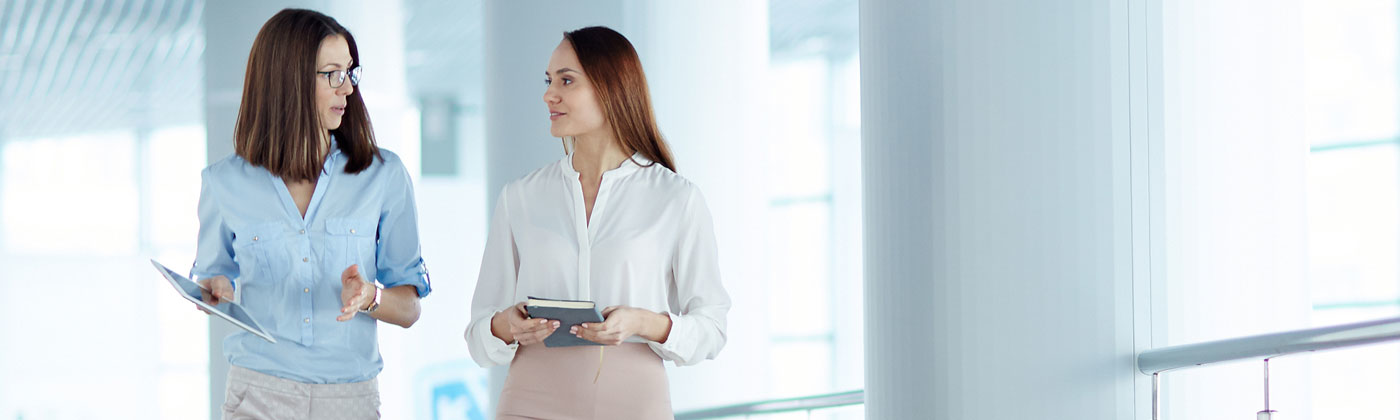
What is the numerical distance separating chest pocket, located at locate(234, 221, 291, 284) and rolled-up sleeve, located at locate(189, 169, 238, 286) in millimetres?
75

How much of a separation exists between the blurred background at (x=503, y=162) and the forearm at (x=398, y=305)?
4.92 feet

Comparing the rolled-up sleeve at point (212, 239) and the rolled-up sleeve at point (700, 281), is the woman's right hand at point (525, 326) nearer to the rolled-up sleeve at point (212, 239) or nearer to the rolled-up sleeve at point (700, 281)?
the rolled-up sleeve at point (700, 281)

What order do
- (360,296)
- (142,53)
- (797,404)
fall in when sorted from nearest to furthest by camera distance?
(360,296) → (797,404) → (142,53)

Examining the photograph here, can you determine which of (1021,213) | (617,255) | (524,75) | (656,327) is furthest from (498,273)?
(524,75)

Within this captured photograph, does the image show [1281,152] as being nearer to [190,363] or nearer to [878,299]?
[878,299]

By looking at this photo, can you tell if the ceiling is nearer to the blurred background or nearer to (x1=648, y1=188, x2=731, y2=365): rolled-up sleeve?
the blurred background

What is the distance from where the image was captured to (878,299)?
2.83 metres

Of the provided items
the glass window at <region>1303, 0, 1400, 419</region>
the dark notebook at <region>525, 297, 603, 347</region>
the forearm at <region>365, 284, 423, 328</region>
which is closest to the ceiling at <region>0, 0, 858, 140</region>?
the glass window at <region>1303, 0, 1400, 419</region>

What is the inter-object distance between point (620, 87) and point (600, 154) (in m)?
0.14

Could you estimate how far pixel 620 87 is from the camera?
2.53m

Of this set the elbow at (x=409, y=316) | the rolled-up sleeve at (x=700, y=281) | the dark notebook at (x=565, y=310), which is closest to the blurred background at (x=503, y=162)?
the rolled-up sleeve at (x=700, y=281)

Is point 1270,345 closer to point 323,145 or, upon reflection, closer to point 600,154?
point 600,154

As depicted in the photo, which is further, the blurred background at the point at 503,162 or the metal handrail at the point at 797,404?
the blurred background at the point at 503,162

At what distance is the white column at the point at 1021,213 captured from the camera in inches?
102
